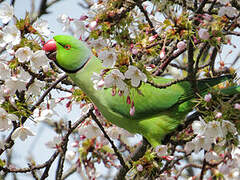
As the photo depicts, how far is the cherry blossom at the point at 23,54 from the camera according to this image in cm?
221

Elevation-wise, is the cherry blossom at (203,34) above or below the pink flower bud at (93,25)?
above

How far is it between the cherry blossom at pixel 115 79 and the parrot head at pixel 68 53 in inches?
36.4

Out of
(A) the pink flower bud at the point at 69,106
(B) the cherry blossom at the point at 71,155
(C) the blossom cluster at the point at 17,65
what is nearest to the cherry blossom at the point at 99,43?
(C) the blossom cluster at the point at 17,65

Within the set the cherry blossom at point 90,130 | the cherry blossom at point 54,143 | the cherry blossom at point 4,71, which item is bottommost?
the cherry blossom at point 54,143

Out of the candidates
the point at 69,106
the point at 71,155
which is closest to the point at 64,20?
the point at 69,106

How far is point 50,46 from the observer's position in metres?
2.66

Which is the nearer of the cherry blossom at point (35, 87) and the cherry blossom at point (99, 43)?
the cherry blossom at point (99, 43)

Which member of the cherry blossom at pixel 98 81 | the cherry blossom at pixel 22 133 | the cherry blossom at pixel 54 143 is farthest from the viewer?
the cherry blossom at pixel 54 143

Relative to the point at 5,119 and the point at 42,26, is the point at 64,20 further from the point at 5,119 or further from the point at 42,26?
the point at 5,119

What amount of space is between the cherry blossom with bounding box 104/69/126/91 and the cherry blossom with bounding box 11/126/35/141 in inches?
34.2

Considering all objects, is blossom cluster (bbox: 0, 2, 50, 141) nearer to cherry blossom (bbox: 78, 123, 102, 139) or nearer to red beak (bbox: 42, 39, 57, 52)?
red beak (bbox: 42, 39, 57, 52)

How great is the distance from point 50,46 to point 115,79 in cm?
94

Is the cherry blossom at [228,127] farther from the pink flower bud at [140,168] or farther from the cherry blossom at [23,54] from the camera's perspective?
the cherry blossom at [23,54]

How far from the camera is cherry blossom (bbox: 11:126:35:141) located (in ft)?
8.25
